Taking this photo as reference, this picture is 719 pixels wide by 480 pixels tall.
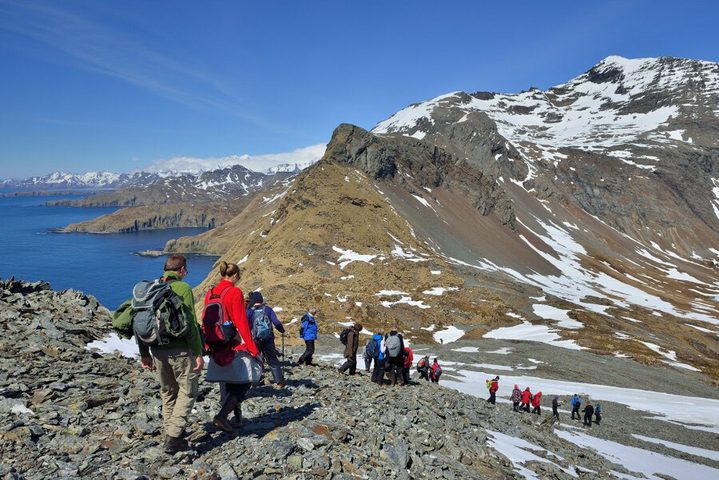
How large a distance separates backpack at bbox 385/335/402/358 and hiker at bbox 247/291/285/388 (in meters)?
5.84

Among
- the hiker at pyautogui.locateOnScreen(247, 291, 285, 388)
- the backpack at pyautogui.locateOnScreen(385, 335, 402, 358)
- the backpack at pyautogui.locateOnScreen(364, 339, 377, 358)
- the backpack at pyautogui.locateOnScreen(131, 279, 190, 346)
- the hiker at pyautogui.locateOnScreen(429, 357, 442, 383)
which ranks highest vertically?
the backpack at pyautogui.locateOnScreen(131, 279, 190, 346)

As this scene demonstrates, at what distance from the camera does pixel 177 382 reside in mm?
8312

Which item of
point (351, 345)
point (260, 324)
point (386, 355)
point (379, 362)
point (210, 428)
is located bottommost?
point (379, 362)

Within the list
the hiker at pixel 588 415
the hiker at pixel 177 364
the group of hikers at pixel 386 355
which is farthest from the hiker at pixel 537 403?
the hiker at pixel 177 364

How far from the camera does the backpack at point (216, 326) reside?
8750mm

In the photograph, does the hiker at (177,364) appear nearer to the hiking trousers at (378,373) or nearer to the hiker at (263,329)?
Result: the hiker at (263,329)

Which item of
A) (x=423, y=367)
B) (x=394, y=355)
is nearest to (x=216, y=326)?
(x=394, y=355)

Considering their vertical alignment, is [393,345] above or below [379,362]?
above

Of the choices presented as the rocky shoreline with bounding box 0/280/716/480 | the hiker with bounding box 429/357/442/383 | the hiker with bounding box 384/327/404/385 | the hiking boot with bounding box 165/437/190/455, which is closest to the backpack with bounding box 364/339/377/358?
the hiker with bounding box 384/327/404/385

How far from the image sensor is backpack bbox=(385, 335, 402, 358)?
19.1 m

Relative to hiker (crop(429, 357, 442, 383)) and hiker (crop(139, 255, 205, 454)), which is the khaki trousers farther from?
hiker (crop(429, 357, 442, 383))

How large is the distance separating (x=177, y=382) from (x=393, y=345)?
1195 cm

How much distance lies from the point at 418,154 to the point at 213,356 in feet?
400

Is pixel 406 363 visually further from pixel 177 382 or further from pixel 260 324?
pixel 177 382
